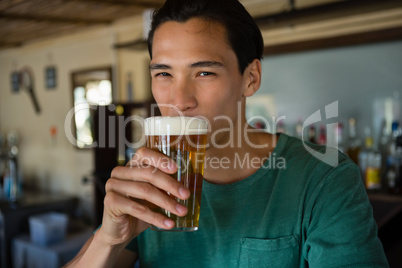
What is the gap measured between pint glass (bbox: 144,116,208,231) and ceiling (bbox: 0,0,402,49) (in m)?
1.81

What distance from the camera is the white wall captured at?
4688 mm

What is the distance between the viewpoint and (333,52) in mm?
2934

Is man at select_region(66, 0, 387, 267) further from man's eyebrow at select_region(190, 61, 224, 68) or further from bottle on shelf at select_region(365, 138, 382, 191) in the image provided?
A: bottle on shelf at select_region(365, 138, 382, 191)

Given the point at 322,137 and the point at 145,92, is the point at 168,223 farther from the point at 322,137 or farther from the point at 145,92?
the point at 145,92

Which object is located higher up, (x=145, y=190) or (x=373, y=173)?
(x=145, y=190)

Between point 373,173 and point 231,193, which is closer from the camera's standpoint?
point 231,193

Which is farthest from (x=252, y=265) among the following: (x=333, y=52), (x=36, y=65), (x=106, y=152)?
(x=36, y=65)

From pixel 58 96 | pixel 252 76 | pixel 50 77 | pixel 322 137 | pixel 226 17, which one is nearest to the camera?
pixel 226 17

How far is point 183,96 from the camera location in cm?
106

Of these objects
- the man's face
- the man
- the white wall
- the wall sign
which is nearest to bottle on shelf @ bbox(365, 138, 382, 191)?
the man

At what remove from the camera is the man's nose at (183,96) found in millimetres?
1051

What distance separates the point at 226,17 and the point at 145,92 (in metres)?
3.32

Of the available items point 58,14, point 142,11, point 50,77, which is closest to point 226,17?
point 142,11

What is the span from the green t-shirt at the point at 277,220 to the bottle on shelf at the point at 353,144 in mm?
1745
